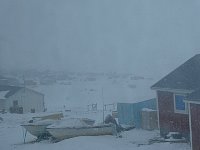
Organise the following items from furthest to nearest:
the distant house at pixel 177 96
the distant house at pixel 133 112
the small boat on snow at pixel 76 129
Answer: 1. the distant house at pixel 133 112
2. the small boat on snow at pixel 76 129
3. the distant house at pixel 177 96

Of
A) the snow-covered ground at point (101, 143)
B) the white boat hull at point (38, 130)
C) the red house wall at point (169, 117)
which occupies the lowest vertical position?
the snow-covered ground at point (101, 143)

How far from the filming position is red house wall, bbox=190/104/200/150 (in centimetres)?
1236

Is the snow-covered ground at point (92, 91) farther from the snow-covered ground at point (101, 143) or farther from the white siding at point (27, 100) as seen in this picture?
the snow-covered ground at point (101, 143)

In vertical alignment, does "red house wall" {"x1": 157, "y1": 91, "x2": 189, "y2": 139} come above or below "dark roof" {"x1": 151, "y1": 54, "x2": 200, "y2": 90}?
below

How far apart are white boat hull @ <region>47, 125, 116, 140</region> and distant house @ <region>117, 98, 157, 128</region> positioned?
2984 mm

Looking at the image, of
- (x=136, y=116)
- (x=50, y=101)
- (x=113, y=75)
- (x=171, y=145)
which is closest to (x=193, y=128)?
(x=171, y=145)

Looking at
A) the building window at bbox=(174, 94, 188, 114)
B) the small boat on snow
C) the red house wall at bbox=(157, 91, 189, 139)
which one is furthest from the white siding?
the building window at bbox=(174, 94, 188, 114)

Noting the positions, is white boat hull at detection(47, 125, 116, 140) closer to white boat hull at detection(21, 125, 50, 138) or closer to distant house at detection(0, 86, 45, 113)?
white boat hull at detection(21, 125, 50, 138)

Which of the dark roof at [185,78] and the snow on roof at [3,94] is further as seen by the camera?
the snow on roof at [3,94]

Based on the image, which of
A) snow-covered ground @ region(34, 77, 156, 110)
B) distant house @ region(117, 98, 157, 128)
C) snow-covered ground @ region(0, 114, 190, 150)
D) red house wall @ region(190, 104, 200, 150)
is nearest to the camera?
red house wall @ region(190, 104, 200, 150)

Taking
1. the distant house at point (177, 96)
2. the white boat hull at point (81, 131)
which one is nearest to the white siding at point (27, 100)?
the white boat hull at point (81, 131)

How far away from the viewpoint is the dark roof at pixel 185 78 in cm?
1539

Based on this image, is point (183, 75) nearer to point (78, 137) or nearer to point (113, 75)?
point (78, 137)

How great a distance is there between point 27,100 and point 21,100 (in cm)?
55
